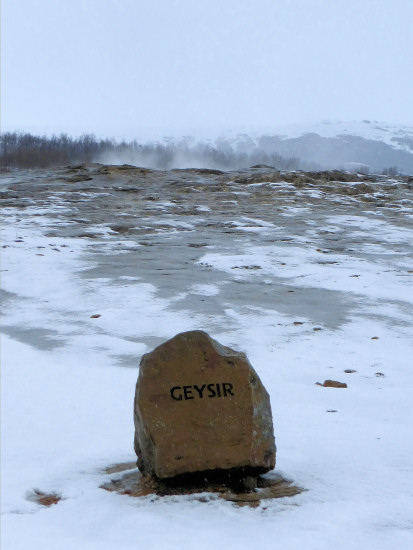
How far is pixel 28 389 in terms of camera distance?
11.7ft

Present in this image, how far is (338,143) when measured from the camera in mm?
153875

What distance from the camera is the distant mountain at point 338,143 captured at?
137 meters

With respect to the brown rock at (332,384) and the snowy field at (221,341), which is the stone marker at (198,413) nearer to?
the snowy field at (221,341)

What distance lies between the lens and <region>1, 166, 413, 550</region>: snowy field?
6.88ft

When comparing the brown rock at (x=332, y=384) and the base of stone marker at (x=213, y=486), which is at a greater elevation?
the base of stone marker at (x=213, y=486)

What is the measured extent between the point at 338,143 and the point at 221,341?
512 feet

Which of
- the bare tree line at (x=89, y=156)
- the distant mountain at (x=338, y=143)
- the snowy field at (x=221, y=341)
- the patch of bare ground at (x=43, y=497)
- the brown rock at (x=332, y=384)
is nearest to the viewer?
the snowy field at (x=221, y=341)

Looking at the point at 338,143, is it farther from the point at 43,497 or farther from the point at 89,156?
the point at 43,497

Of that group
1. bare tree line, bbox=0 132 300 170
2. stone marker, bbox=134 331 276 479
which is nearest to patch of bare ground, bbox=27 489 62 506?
stone marker, bbox=134 331 276 479

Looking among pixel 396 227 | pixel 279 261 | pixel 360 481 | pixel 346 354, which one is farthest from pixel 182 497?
pixel 396 227

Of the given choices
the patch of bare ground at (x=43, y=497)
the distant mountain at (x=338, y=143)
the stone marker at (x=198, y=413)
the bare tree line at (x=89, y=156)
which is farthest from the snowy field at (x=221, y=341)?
the distant mountain at (x=338, y=143)

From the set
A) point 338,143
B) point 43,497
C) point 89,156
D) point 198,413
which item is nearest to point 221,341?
point 198,413

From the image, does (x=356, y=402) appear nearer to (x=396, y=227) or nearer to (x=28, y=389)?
(x=28, y=389)

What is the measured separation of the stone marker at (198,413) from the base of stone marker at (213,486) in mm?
41
